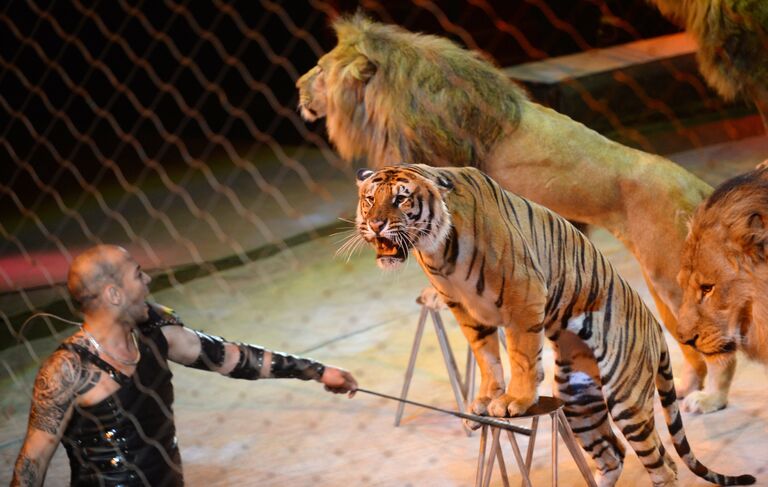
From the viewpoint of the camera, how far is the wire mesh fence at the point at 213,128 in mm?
5645

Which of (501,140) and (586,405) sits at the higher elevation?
(501,140)

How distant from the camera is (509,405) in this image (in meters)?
2.64

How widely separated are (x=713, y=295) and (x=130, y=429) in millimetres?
1446

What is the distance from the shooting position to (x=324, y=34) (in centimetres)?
738

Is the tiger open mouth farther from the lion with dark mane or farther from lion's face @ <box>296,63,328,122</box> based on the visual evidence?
lion's face @ <box>296,63,328,122</box>

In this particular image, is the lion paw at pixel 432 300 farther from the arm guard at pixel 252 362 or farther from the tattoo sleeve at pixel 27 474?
the tattoo sleeve at pixel 27 474

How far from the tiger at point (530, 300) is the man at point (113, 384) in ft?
1.72

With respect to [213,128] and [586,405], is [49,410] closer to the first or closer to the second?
[586,405]

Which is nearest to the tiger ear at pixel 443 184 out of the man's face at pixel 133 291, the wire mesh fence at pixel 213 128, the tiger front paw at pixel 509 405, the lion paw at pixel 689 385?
the tiger front paw at pixel 509 405

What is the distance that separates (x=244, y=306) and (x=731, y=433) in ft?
7.69

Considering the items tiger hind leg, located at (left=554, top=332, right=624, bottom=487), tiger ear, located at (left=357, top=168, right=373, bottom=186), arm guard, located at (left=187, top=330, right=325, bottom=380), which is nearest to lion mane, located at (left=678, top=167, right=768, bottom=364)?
tiger hind leg, located at (left=554, top=332, right=624, bottom=487)

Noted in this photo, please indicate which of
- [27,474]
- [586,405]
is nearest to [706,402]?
[586,405]

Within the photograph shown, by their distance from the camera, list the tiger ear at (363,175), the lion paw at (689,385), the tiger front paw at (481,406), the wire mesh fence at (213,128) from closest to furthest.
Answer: the tiger ear at (363,175)
the tiger front paw at (481,406)
the lion paw at (689,385)
the wire mesh fence at (213,128)

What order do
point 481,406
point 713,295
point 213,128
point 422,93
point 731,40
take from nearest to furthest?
point 713,295
point 481,406
point 422,93
point 731,40
point 213,128
